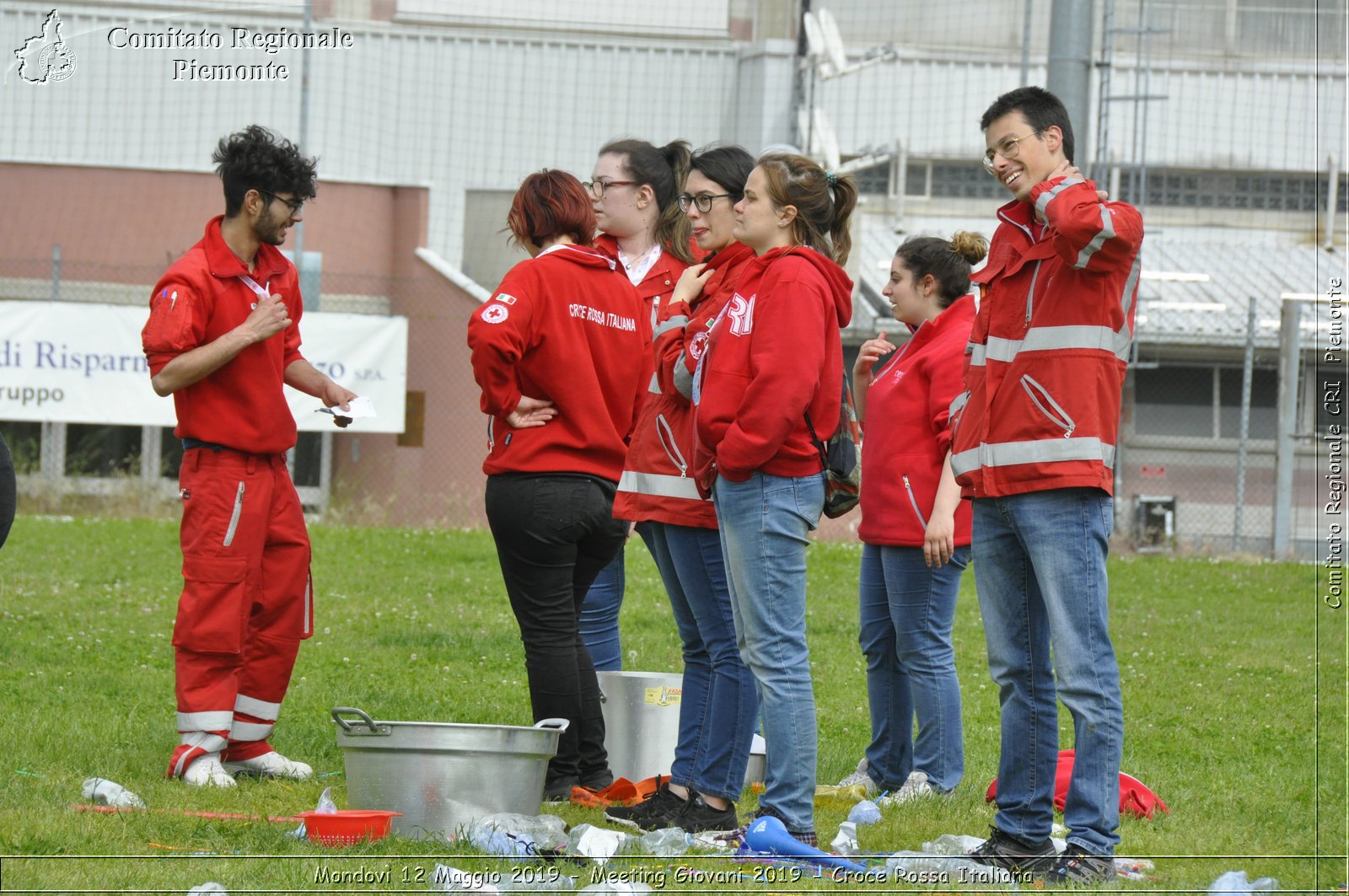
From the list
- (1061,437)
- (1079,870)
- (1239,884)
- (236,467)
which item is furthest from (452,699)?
(1239,884)

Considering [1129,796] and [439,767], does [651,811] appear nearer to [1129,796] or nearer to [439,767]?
[439,767]

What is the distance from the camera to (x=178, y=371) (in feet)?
16.6

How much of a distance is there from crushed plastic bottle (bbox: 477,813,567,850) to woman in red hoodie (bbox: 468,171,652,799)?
73cm

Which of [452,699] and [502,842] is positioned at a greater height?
[502,842]

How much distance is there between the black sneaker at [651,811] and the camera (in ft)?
14.3

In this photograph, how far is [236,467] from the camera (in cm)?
517

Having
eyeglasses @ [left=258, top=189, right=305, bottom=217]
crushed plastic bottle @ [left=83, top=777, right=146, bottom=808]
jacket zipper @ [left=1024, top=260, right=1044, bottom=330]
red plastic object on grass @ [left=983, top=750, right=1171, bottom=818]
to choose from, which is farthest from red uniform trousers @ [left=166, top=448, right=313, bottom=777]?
jacket zipper @ [left=1024, top=260, right=1044, bottom=330]

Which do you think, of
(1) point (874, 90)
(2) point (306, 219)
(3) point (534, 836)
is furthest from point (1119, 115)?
(3) point (534, 836)

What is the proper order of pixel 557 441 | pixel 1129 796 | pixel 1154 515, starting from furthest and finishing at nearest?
pixel 1154 515 < pixel 1129 796 < pixel 557 441

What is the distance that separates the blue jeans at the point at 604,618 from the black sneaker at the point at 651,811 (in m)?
1.06

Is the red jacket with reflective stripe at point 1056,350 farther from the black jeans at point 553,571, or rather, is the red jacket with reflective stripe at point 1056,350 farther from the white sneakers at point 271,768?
the white sneakers at point 271,768

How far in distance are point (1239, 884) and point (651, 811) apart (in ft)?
5.28

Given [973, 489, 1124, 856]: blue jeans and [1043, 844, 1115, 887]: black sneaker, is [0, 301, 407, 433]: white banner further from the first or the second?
[1043, 844, 1115, 887]: black sneaker

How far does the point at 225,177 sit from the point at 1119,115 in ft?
66.8
